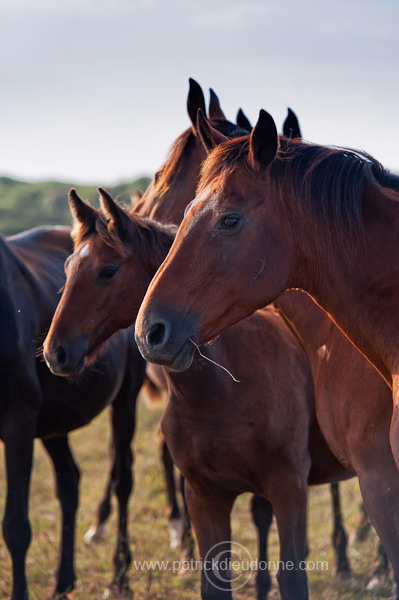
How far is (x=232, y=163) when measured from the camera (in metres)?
2.91

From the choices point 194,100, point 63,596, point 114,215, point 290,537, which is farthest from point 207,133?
point 63,596

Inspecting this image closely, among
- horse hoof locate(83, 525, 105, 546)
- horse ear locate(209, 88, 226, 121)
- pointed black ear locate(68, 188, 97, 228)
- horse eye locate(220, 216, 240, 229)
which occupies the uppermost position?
horse ear locate(209, 88, 226, 121)

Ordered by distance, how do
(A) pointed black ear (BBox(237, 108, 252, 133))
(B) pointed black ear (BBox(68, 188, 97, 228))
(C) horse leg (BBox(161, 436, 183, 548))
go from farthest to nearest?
(C) horse leg (BBox(161, 436, 183, 548)) < (A) pointed black ear (BBox(237, 108, 252, 133)) < (B) pointed black ear (BBox(68, 188, 97, 228))

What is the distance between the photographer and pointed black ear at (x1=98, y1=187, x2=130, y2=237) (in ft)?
13.7

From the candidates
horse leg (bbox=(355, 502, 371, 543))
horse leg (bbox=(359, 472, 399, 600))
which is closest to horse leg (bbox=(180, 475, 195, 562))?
horse leg (bbox=(355, 502, 371, 543))

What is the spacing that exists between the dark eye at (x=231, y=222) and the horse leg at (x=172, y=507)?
4.70m

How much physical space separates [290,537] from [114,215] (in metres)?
1.91

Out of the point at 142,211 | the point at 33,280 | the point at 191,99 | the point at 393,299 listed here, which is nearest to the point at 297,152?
the point at 393,299

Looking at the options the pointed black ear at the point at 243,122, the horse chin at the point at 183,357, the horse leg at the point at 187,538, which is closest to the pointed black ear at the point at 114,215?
the pointed black ear at the point at 243,122

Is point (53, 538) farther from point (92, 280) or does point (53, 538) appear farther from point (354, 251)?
point (354, 251)

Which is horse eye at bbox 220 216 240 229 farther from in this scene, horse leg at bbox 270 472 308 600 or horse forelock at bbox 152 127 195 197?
horse forelock at bbox 152 127 195 197

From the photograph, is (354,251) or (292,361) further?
(292,361)

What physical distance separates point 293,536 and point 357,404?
3.33 ft

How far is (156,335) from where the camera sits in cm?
276
